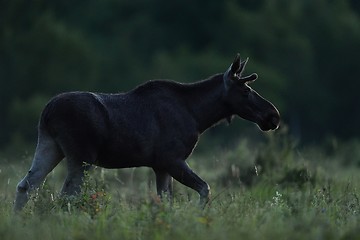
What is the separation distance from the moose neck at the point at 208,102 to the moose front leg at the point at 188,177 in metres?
0.90

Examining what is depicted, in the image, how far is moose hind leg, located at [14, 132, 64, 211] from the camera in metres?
12.7

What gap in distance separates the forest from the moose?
1174 inches

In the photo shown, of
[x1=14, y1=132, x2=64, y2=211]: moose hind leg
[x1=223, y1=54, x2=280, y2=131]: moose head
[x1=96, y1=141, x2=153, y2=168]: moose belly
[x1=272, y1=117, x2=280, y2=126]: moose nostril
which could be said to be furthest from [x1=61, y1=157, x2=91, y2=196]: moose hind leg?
[x1=272, y1=117, x2=280, y2=126]: moose nostril

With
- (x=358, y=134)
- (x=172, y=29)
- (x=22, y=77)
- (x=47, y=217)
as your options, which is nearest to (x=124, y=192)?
(x=47, y=217)

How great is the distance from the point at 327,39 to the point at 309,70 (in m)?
3.23

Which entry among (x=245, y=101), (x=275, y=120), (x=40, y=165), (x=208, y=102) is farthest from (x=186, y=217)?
(x=275, y=120)

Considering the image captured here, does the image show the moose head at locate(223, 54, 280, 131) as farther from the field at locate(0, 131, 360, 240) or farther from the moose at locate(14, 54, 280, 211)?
the field at locate(0, 131, 360, 240)

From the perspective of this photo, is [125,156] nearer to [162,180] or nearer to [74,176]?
[162,180]

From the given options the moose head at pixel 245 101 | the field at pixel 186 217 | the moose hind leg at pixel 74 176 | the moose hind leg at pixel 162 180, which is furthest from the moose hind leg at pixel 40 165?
the moose head at pixel 245 101

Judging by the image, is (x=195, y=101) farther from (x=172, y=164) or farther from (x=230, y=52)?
(x=230, y=52)

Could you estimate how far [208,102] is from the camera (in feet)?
46.2

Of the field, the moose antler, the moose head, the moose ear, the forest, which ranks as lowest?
the forest

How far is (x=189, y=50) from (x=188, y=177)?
47843 mm

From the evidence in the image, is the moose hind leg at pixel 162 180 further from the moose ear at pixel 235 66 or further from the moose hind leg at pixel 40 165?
the moose ear at pixel 235 66
